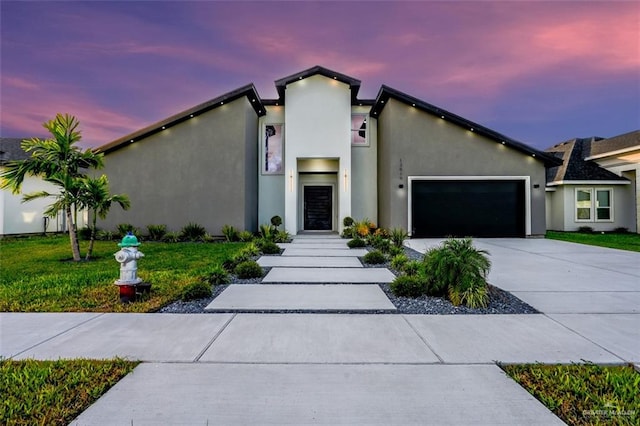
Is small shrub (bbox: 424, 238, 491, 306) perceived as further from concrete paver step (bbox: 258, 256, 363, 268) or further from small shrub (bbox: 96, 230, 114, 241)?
small shrub (bbox: 96, 230, 114, 241)

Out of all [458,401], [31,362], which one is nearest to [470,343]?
[458,401]

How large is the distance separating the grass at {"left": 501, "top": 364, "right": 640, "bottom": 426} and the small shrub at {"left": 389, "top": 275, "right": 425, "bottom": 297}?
7.18 ft

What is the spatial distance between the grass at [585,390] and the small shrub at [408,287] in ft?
7.18

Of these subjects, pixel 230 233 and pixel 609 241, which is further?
pixel 609 241

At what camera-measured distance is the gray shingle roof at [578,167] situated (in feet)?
58.0

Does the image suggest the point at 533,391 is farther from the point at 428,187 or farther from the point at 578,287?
the point at 428,187

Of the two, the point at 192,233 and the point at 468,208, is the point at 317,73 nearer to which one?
the point at 192,233

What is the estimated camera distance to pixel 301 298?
461 cm

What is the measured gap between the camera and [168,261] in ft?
25.7

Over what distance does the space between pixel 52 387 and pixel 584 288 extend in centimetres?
684

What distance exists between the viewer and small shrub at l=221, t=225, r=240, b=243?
40.3 feet

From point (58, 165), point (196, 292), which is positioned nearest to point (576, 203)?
point (196, 292)

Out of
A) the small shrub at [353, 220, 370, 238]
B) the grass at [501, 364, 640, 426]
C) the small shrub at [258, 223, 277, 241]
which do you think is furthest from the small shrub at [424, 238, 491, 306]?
the small shrub at [353, 220, 370, 238]

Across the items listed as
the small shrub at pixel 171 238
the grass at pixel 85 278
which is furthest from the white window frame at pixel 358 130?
the small shrub at pixel 171 238
